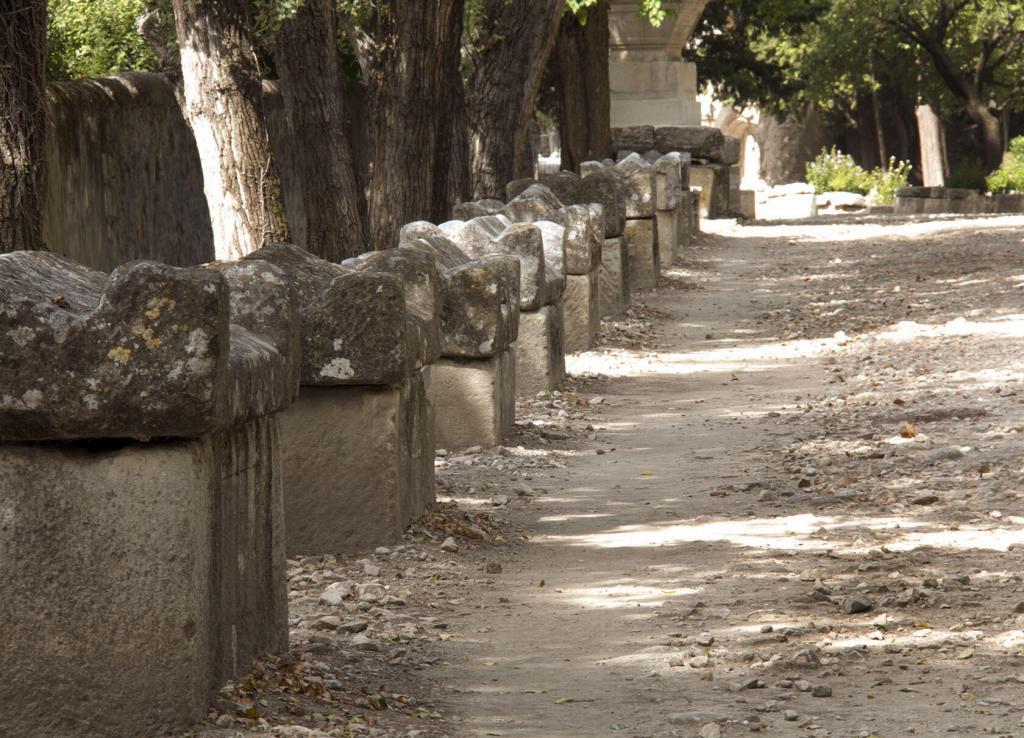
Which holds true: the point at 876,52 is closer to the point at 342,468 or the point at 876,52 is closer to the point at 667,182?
the point at 667,182

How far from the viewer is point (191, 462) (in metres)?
3.89

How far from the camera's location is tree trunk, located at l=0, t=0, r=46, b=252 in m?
7.28

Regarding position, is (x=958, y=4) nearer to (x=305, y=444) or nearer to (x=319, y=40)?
(x=319, y=40)

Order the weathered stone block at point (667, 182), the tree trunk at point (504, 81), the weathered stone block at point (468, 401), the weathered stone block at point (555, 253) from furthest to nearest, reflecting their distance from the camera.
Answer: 1. the weathered stone block at point (667, 182)
2. the tree trunk at point (504, 81)
3. the weathered stone block at point (555, 253)
4. the weathered stone block at point (468, 401)

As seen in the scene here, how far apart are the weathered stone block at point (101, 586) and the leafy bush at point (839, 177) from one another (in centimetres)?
3594

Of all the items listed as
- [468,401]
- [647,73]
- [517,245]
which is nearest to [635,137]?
[647,73]

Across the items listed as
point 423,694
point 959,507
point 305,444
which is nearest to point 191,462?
point 423,694

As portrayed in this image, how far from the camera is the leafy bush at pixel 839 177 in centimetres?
3859

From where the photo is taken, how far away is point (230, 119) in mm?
9516

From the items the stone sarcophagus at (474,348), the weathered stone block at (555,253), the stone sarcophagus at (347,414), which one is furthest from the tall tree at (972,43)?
the stone sarcophagus at (347,414)

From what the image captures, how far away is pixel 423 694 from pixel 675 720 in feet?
2.57

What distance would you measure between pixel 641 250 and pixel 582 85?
530 centimetres

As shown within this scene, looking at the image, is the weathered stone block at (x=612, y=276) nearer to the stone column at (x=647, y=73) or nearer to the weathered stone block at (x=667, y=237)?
the weathered stone block at (x=667, y=237)

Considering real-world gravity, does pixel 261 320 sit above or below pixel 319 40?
below
